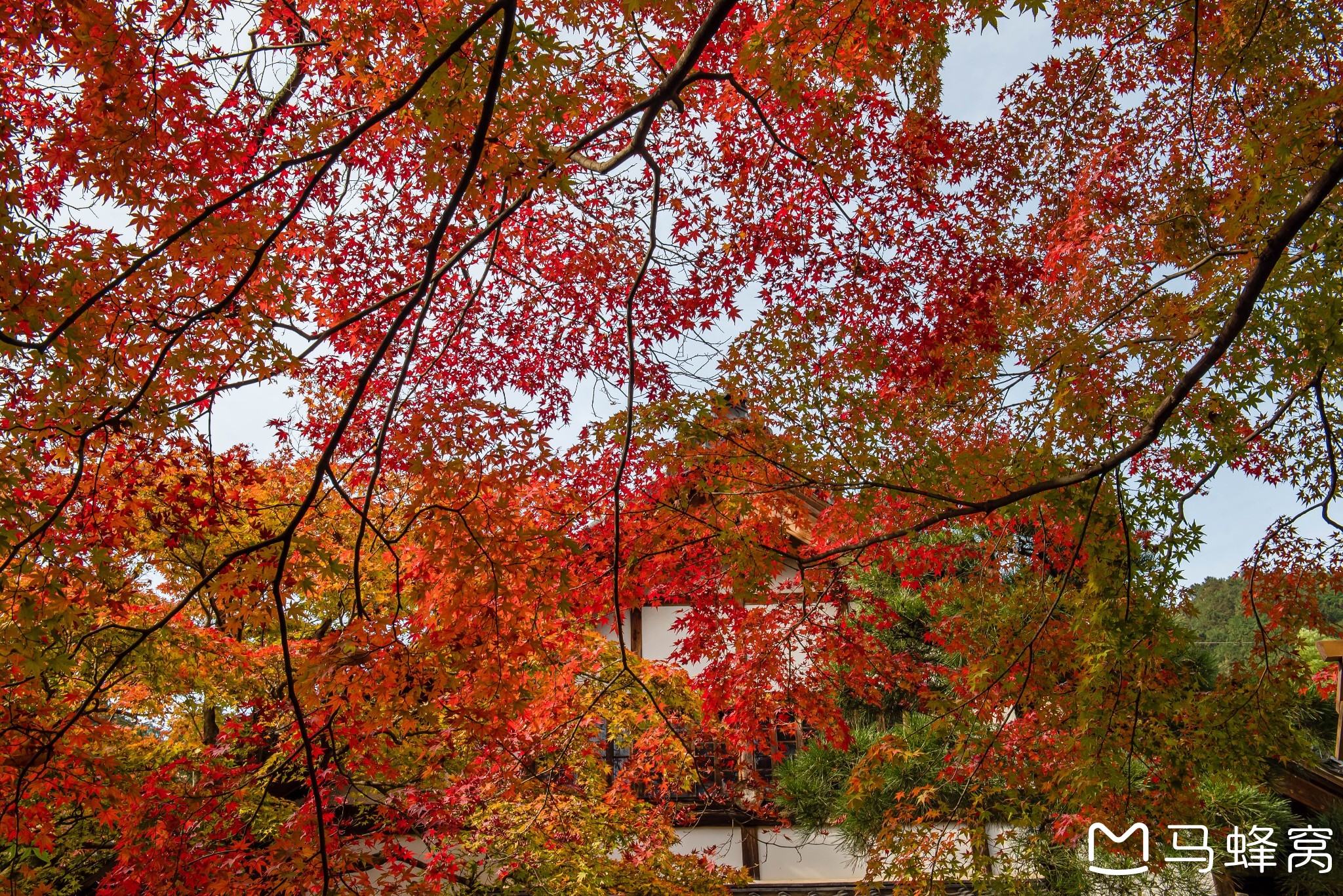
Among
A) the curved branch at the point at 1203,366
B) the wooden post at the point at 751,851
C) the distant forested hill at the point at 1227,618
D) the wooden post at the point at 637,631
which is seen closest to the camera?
the curved branch at the point at 1203,366

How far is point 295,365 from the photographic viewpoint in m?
4.10

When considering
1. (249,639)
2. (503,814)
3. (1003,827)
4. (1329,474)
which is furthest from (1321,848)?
(249,639)

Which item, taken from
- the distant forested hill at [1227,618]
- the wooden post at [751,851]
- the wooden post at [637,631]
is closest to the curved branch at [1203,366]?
the wooden post at [751,851]

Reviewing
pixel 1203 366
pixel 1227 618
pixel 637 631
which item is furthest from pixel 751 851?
pixel 1227 618

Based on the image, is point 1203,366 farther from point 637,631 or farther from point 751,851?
point 637,631

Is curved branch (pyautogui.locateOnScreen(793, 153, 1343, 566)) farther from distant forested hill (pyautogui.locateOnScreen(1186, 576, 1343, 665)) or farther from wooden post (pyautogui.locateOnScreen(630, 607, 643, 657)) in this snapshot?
distant forested hill (pyautogui.locateOnScreen(1186, 576, 1343, 665))

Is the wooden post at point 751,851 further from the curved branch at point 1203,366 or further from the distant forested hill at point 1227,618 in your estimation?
the distant forested hill at point 1227,618

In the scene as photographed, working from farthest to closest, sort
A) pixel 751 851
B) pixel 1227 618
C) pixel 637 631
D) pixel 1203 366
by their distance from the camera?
pixel 1227 618
pixel 637 631
pixel 751 851
pixel 1203 366

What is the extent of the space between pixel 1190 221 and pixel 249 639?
11460mm

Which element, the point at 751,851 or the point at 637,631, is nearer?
the point at 751,851

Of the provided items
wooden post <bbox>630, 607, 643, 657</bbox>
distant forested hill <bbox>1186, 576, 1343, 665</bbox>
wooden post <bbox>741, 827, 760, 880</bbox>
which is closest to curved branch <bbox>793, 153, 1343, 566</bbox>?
wooden post <bbox>741, 827, 760, 880</bbox>

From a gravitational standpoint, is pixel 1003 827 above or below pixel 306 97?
below

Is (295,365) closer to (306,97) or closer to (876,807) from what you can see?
(306,97)

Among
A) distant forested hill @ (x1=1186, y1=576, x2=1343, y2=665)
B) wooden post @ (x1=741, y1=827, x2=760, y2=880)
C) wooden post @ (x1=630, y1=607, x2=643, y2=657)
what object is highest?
→ wooden post @ (x1=630, y1=607, x2=643, y2=657)
